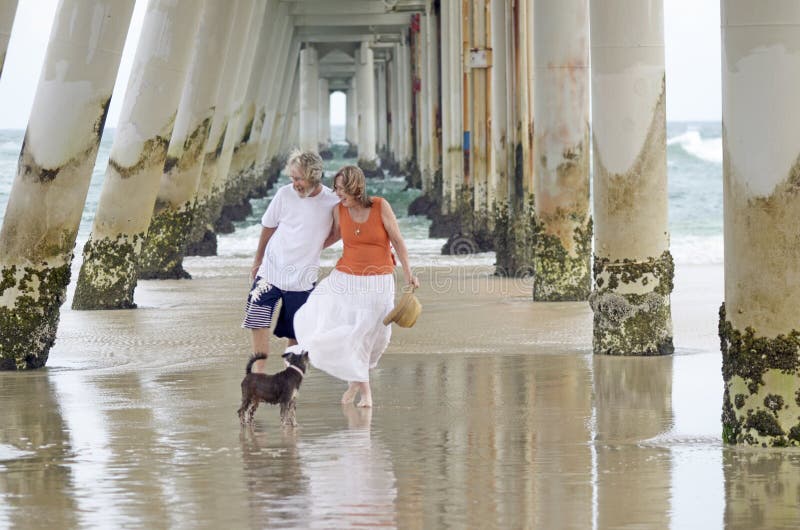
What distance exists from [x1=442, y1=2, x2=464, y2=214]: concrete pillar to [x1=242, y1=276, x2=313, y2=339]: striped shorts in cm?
1945

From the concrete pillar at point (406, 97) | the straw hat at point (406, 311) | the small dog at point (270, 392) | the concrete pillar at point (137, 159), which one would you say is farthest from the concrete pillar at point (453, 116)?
the small dog at point (270, 392)

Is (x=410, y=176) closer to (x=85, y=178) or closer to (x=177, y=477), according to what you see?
(x=85, y=178)

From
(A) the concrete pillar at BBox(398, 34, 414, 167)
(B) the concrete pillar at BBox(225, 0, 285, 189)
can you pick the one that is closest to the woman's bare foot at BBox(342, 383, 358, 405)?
(B) the concrete pillar at BBox(225, 0, 285, 189)

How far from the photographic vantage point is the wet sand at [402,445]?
5184 mm

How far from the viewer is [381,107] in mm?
86500

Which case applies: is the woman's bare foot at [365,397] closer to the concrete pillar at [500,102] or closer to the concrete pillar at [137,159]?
the concrete pillar at [137,159]

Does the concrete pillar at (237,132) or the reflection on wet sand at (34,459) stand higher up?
the concrete pillar at (237,132)

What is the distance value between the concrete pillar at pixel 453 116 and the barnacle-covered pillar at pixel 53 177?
17.5 m

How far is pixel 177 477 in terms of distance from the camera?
5781 mm

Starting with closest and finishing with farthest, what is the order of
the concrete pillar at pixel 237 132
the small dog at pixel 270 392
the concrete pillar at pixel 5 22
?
the small dog at pixel 270 392 < the concrete pillar at pixel 5 22 < the concrete pillar at pixel 237 132

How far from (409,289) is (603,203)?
8.89ft

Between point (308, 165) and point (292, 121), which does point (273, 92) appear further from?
point (308, 165)

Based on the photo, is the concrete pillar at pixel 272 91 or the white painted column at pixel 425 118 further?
the concrete pillar at pixel 272 91

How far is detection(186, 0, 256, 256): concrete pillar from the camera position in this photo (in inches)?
863
